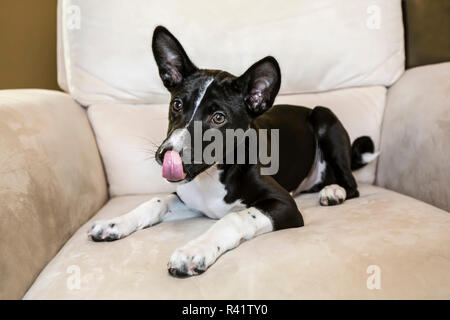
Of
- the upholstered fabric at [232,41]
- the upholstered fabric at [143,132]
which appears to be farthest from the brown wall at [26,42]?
the upholstered fabric at [143,132]

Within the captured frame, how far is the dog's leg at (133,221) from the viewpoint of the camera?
1.40 metres

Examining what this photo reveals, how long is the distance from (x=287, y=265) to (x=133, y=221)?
1.95ft

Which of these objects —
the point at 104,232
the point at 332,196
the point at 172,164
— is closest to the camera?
the point at 172,164

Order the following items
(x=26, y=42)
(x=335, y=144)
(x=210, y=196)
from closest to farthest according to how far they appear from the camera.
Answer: (x=210, y=196)
(x=335, y=144)
(x=26, y=42)

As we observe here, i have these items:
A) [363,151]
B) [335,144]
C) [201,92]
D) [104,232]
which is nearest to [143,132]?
→ [201,92]

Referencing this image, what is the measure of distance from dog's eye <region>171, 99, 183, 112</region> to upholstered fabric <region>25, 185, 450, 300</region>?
1.36ft

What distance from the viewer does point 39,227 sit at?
→ 4.22 ft

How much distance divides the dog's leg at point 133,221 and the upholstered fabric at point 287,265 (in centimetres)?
4

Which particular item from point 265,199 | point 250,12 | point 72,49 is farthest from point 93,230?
point 250,12

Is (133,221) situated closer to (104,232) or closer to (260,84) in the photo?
(104,232)

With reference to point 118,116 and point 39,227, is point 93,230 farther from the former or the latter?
point 118,116

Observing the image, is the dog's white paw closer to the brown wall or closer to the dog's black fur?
the dog's black fur

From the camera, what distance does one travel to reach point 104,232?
139 centimetres

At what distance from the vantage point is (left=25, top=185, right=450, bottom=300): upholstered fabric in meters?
1.03
